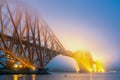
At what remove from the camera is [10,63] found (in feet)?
260

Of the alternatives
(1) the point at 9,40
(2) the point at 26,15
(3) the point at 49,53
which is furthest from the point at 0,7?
(3) the point at 49,53

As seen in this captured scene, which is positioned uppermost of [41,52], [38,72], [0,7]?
[0,7]

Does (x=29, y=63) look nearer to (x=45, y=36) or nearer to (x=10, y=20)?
(x=10, y=20)

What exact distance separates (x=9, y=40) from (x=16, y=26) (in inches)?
195

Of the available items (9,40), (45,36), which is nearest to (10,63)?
(9,40)

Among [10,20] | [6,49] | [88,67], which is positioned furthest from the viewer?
[88,67]

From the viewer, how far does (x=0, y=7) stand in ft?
239

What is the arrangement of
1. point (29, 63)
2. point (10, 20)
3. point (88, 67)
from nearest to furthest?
point (10, 20), point (29, 63), point (88, 67)

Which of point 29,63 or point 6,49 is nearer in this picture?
point 6,49

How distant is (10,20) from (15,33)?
344 cm

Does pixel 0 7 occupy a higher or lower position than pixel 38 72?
higher

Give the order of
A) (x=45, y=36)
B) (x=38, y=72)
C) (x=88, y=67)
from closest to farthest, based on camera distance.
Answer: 1. (x=38, y=72)
2. (x=45, y=36)
3. (x=88, y=67)

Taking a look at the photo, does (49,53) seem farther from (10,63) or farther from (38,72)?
(10,63)

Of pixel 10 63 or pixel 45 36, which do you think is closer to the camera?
pixel 10 63
